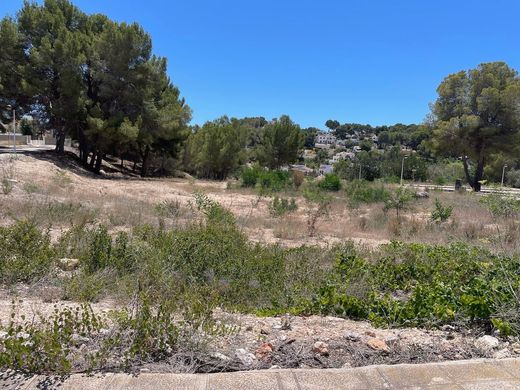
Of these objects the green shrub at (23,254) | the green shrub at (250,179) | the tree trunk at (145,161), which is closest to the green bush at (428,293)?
the green shrub at (23,254)

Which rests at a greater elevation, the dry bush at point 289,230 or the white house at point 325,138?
the white house at point 325,138

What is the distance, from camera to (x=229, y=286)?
410 cm

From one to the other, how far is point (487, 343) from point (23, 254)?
4382 mm

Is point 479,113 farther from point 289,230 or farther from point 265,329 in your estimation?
point 265,329

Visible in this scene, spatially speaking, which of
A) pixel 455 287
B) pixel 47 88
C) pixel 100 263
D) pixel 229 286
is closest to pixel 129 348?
pixel 229 286

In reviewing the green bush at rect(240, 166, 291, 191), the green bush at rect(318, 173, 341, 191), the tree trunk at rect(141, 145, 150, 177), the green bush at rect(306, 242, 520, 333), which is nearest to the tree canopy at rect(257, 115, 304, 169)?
the tree trunk at rect(141, 145, 150, 177)

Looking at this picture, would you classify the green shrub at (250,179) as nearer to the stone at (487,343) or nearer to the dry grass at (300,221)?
the dry grass at (300,221)

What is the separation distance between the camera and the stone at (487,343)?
8.63 feet

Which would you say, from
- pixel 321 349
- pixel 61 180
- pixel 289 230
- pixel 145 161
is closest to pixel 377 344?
pixel 321 349

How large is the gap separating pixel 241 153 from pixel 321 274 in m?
31.2

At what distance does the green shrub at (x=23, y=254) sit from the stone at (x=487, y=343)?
3.84 metres

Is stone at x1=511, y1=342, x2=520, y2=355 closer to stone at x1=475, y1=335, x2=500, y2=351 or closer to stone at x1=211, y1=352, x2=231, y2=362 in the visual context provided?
stone at x1=475, y1=335, x2=500, y2=351

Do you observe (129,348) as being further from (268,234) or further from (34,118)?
(34,118)

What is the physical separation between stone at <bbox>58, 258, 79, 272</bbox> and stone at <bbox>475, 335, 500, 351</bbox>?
4.01 meters
